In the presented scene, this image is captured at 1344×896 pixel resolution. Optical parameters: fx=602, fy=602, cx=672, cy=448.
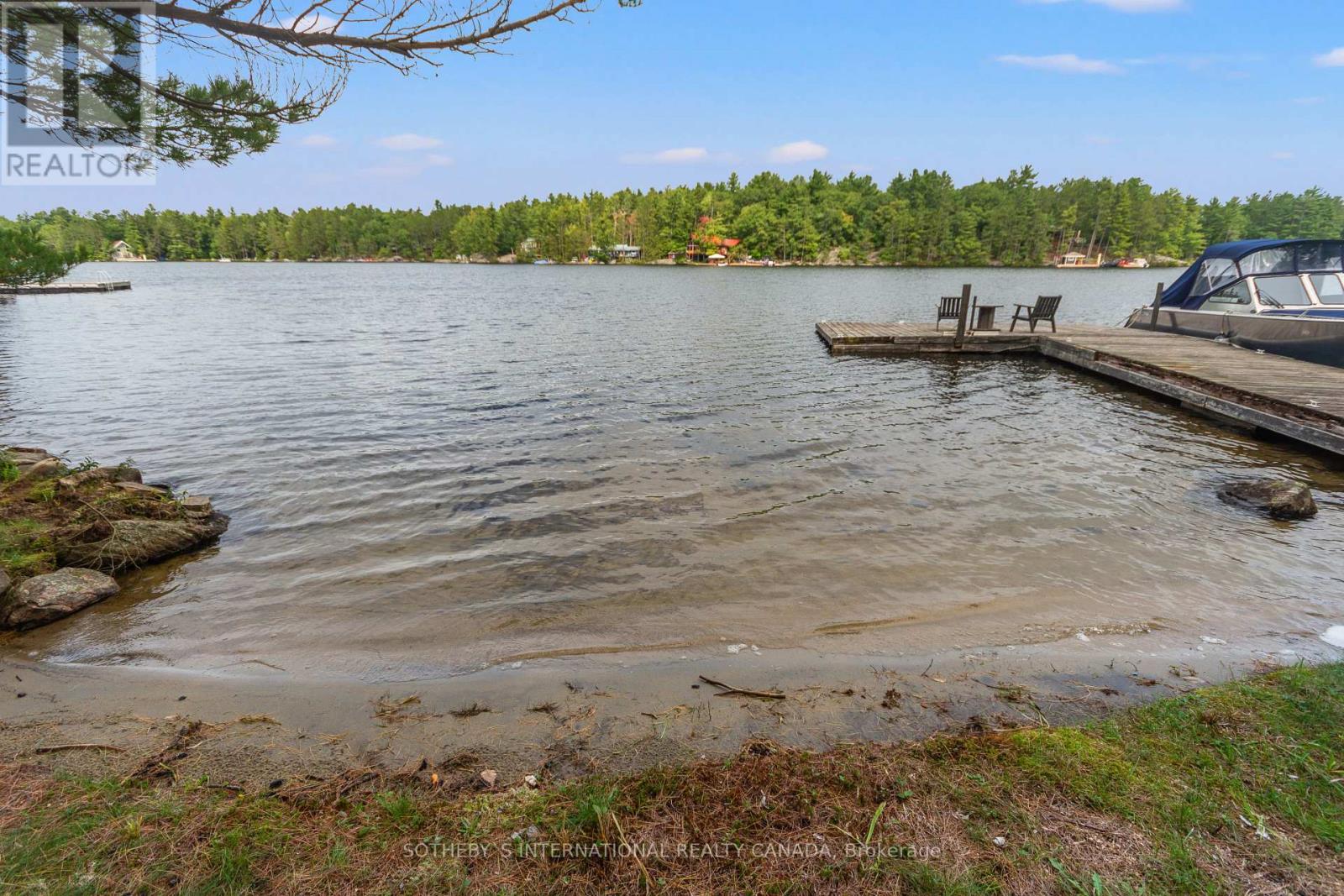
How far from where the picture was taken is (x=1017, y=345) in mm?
20844

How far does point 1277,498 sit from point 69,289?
2614 inches

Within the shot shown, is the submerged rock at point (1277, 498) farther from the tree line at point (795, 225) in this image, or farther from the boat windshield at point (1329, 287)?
the tree line at point (795, 225)

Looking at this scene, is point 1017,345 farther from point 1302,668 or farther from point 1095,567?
point 1302,668

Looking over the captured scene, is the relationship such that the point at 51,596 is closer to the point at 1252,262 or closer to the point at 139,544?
the point at 139,544

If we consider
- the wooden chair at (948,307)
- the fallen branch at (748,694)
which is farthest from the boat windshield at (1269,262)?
the fallen branch at (748,694)

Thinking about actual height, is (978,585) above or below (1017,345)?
below

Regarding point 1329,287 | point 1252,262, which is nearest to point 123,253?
point 1252,262

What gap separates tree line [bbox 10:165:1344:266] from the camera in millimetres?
115938

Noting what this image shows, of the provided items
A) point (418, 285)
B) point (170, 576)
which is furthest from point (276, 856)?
point (418, 285)

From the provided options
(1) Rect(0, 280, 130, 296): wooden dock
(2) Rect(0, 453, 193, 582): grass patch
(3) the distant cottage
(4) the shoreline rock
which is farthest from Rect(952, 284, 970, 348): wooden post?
(3) the distant cottage

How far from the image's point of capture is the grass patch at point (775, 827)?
2328 millimetres

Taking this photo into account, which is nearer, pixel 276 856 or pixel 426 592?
pixel 276 856

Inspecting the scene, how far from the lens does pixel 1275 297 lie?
16359mm

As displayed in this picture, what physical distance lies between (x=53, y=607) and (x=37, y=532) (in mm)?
1389
